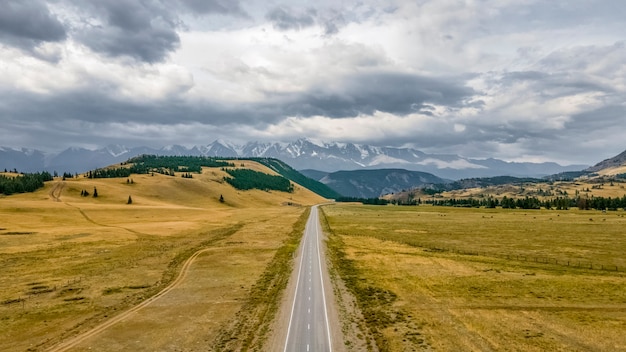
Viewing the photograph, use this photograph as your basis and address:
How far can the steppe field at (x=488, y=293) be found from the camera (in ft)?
132

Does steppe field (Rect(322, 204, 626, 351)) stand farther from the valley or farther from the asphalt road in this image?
the asphalt road

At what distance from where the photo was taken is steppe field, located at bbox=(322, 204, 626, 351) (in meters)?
40.3

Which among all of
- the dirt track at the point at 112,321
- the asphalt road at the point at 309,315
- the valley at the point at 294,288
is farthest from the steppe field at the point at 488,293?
the dirt track at the point at 112,321

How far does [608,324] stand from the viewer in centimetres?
4369

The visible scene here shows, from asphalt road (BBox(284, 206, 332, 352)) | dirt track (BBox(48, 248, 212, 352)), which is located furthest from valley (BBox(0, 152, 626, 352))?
asphalt road (BBox(284, 206, 332, 352))

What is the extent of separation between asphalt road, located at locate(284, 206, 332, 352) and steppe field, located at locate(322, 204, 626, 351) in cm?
322

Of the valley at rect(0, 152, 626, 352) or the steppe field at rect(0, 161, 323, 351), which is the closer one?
the valley at rect(0, 152, 626, 352)

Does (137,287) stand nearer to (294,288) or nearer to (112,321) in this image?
(112,321)

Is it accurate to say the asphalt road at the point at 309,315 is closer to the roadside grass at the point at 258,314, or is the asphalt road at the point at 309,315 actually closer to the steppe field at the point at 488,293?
the roadside grass at the point at 258,314

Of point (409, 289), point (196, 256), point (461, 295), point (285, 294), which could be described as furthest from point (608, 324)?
point (196, 256)

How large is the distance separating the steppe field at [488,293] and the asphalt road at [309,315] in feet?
10.6

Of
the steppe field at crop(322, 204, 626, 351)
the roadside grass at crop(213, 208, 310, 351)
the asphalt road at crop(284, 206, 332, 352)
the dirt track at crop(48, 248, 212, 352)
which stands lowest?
the dirt track at crop(48, 248, 212, 352)

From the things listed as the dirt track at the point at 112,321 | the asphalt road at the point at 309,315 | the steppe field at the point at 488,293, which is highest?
the steppe field at the point at 488,293

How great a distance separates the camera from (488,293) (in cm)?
5684
